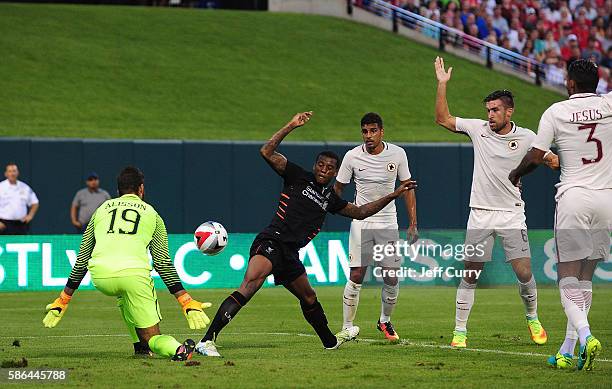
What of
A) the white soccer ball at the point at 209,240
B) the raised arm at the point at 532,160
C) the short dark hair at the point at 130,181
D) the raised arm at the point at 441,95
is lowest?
the white soccer ball at the point at 209,240

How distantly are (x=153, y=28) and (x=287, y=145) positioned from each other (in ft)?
40.7

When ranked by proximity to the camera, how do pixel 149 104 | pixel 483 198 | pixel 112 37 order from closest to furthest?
pixel 483 198 < pixel 149 104 < pixel 112 37

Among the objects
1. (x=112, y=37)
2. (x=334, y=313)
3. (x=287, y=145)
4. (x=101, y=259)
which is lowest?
(x=334, y=313)

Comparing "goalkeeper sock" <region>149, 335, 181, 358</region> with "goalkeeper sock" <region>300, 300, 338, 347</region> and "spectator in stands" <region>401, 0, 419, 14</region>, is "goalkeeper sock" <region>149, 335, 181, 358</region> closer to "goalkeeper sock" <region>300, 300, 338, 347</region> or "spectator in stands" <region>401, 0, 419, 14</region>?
"goalkeeper sock" <region>300, 300, 338, 347</region>

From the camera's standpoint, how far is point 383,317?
563 inches

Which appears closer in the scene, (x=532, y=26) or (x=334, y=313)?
(x=334, y=313)

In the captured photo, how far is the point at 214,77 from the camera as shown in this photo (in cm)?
3653

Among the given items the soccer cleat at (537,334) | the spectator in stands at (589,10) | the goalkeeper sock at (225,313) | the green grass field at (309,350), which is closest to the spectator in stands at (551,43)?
the spectator in stands at (589,10)

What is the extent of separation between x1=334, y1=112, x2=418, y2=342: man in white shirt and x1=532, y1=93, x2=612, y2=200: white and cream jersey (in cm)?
375

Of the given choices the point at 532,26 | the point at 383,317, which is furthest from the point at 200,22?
the point at 383,317

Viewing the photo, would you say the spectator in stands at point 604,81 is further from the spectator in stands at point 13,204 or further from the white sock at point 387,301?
the white sock at point 387,301

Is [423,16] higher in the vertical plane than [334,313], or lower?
higher

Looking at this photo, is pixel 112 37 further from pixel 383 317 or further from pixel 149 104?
pixel 383 317

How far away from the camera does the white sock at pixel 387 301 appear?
14297 mm
